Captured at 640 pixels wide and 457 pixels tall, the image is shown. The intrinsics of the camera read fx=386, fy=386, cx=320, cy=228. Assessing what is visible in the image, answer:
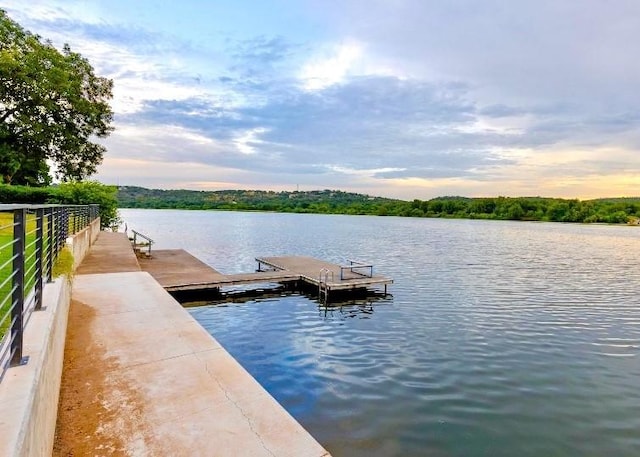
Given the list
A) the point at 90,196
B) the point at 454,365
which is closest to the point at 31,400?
the point at 454,365

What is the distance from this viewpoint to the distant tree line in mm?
96375

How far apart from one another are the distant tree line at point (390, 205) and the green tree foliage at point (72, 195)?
64415 millimetres

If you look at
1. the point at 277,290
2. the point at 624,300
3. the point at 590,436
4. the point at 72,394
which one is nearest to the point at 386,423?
the point at 590,436

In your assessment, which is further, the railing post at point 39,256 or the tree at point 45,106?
the tree at point 45,106

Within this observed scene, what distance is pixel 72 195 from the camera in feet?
89.1

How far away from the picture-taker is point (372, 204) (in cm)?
14250

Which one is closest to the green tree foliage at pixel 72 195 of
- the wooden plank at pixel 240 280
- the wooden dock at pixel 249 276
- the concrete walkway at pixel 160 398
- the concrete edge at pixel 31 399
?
the wooden dock at pixel 249 276

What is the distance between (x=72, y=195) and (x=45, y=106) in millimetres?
6516

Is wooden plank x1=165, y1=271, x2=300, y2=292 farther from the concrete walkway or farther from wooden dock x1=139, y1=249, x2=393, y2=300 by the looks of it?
the concrete walkway

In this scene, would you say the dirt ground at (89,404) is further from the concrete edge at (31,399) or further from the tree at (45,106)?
the tree at (45,106)

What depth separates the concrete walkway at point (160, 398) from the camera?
3256mm

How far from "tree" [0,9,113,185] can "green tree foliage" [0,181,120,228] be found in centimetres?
115

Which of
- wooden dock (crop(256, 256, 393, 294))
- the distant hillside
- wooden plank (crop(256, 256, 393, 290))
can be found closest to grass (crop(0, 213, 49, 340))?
wooden dock (crop(256, 256, 393, 294))

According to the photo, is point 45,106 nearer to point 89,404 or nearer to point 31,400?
point 89,404
